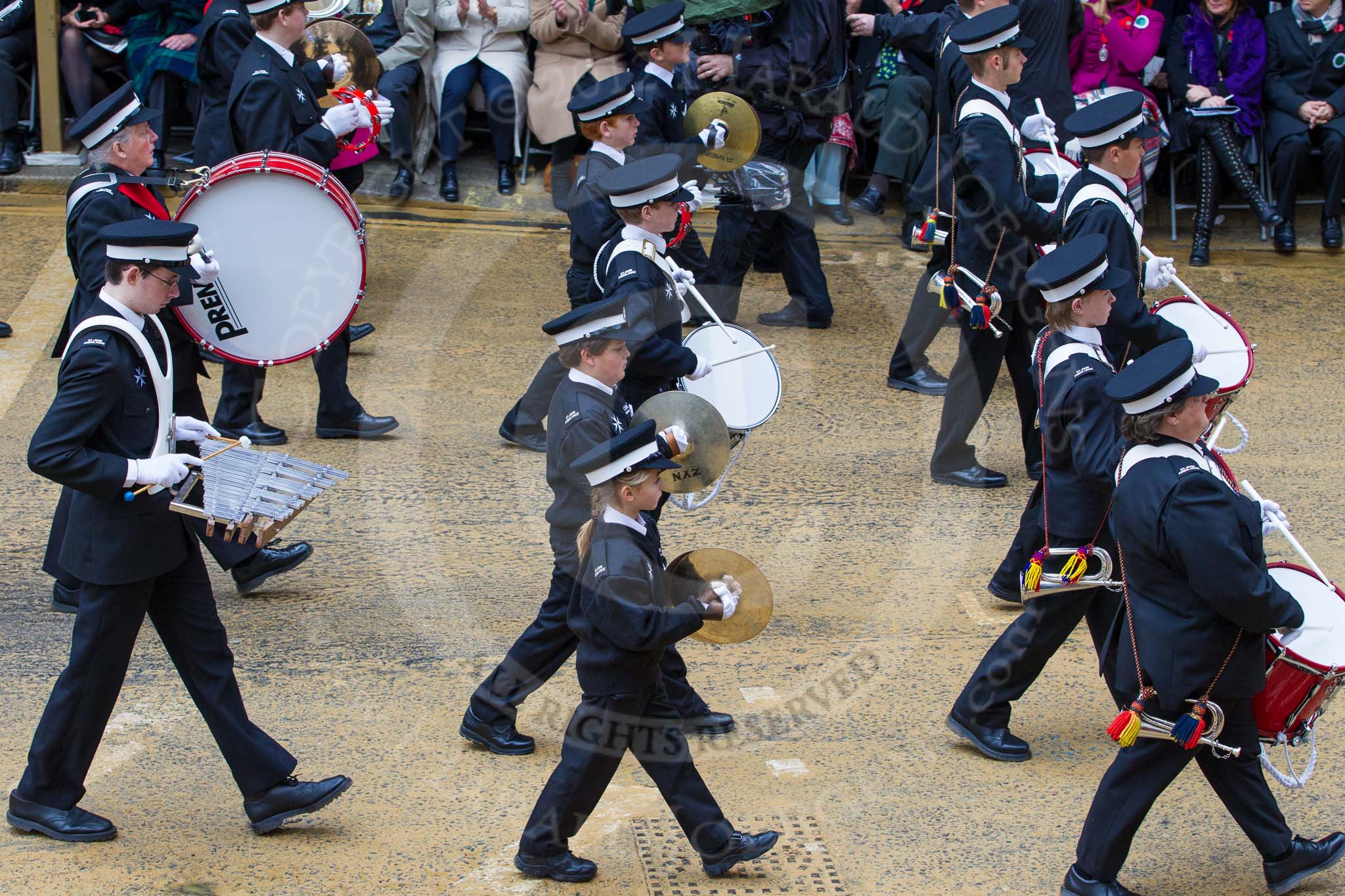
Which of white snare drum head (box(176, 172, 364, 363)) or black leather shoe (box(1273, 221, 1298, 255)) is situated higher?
white snare drum head (box(176, 172, 364, 363))

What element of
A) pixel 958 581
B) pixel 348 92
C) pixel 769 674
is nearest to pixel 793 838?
pixel 769 674

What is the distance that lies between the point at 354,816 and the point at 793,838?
4.40ft

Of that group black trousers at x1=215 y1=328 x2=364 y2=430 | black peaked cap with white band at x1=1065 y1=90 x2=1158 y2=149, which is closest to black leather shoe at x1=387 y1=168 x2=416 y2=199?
black trousers at x1=215 y1=328 x2=364 y2=430

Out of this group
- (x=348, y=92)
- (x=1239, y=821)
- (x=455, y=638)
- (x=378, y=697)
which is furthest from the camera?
(x=348, y=92)

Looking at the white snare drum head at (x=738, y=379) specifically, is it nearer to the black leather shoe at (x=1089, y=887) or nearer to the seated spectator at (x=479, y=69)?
the black leather shoe at (x=1089, y=887)

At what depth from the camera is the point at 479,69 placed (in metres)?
10.4

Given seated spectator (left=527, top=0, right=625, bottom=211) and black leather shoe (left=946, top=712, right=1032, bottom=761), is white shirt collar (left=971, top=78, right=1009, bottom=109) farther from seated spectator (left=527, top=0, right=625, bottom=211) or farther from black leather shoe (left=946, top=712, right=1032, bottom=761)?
seated spectator (left=527, top=0, right=625, bottom=211)

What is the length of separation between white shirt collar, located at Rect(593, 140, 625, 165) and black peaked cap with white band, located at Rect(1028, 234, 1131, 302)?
2.24 m

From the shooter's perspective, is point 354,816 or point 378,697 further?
point 378,697

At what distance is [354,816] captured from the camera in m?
4.61

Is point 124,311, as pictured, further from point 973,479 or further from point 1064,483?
point 973,479

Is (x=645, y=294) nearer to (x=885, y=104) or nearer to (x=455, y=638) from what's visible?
(x=455, y=638)

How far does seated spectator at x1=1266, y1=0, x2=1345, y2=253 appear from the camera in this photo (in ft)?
32.8

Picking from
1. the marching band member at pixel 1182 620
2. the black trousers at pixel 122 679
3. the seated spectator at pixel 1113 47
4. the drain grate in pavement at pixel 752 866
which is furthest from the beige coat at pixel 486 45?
the marching band member at pixel 1182 620
